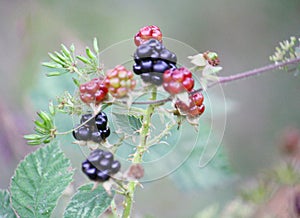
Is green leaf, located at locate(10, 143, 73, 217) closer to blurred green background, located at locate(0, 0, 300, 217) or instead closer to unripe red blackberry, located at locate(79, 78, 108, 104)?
unripe red blackberry, located at locate(79, 78, 108, 104)

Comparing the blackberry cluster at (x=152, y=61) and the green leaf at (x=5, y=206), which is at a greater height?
the blackberry cluster at (x=152, y=61)

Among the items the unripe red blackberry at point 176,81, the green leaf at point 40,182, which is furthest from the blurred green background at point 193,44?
the unripe red blackberry at point 176,81

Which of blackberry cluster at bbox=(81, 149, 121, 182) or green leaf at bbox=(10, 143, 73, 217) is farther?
green leaf at bbox=(10, 143, 73, 217)

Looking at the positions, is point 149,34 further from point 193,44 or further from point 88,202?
point 193,44

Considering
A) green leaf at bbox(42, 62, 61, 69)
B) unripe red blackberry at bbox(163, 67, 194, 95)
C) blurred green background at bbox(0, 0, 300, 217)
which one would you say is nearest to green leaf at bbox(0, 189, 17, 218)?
green leaf at bbox(42, 62, 61, 69)

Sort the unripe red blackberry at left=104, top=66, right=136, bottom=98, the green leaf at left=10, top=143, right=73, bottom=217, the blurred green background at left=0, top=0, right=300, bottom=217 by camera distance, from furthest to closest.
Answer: the blurred green background at left=0, top=0, right=300, bottom=217, the green leaf at left=10, top=143, right=73, bottom=217, the unripe red blackberry at left=104, top=66, right=136, bottom=98

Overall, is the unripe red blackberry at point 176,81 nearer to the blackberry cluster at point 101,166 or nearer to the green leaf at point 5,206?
the blackberry cluster at point 101,166

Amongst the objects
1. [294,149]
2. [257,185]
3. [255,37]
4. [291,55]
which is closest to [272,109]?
[255,37]
